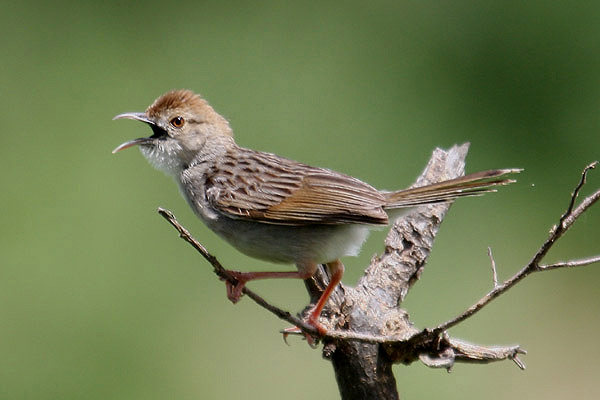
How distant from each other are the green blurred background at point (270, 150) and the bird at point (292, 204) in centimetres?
264

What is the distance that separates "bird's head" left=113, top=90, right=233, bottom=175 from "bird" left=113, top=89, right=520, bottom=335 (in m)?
0.01

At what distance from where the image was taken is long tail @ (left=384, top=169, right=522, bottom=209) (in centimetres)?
505

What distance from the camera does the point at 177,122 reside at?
5.81 metres

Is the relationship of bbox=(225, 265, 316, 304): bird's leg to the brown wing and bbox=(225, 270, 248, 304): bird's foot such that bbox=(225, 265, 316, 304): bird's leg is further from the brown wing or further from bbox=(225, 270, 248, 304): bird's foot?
the brown wing

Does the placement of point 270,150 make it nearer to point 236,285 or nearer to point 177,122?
point 177,122

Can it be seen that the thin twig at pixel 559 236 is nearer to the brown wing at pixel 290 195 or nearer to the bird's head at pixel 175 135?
the brown wing at pixel 290 195

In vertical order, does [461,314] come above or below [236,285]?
below

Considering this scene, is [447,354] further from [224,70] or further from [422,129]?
[224,70]

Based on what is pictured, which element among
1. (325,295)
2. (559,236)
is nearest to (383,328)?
(325,295)

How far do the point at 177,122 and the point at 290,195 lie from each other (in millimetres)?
862

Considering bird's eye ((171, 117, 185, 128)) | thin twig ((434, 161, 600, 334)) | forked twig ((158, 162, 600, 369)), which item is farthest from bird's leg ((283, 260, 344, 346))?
bird's eye ((171, 117, 185, 128))

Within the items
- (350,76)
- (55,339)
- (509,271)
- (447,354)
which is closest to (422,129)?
(350,76)

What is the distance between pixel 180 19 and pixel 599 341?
5600 millimetres

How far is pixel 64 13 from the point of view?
11516mm
